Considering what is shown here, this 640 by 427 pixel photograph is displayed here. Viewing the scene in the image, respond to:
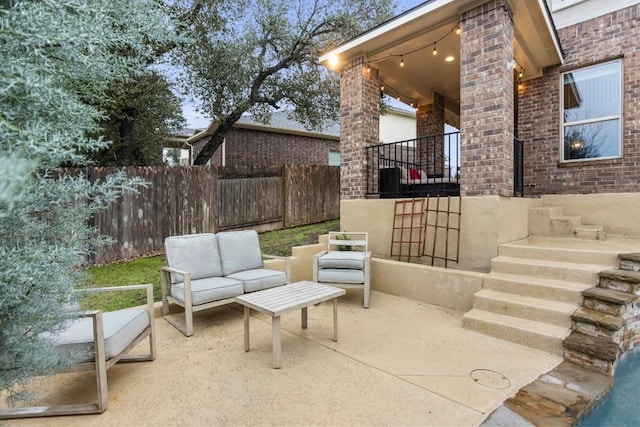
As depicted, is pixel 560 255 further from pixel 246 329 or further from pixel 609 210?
pixel 246 329

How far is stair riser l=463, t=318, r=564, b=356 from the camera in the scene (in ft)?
10.2

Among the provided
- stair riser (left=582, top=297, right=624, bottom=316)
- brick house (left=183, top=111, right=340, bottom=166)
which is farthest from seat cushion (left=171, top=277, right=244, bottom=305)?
brick house (left=183, top=111, right=340, bottom=166)

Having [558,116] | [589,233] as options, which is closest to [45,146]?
[589,233]

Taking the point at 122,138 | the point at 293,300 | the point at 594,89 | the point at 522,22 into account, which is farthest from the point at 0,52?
the point at 122,138

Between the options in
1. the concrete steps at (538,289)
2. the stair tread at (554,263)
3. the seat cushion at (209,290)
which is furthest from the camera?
the stair tread at (554,263)

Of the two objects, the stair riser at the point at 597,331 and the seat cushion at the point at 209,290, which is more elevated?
the seat cushion at the point at 209,290

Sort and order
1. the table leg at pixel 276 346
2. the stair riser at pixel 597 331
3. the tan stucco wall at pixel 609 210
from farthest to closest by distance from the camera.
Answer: the tan stucco wall at pixel 609 210
the stair riser at pixel 597 331
the table leg at pixel 276 346

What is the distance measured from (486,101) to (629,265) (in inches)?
102

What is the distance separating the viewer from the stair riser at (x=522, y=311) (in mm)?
3285

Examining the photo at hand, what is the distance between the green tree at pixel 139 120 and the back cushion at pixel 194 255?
4.88 metres

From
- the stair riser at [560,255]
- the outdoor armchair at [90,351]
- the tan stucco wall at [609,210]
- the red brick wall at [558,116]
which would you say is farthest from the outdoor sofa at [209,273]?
the red brick wall at [558,116]

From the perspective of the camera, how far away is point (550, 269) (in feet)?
12.6

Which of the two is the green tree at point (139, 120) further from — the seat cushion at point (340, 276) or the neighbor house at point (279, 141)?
the seat cushion at point (340, 276)

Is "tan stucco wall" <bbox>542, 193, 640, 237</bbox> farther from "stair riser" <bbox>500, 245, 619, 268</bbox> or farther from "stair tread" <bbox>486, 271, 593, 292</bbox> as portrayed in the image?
"stair tread" <bbox>486, 271, 593, 292</bbox>
